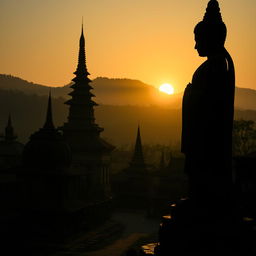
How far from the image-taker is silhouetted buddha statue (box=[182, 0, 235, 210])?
327 inches

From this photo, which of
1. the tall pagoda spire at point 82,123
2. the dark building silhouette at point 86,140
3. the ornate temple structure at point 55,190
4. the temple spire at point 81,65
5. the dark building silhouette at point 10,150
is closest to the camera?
the ornate temple structure at point 55,190

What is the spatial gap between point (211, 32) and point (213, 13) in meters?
0.30

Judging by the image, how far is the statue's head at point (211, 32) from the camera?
8562 millimetres

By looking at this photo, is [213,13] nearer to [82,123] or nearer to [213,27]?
[213,27]

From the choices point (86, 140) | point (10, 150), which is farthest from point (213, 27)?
point (10, 150)

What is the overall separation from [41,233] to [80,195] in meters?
7.87

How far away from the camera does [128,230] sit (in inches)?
1507

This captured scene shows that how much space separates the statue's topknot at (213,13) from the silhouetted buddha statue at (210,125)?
0.02 meters

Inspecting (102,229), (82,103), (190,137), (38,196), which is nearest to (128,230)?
(102,229)

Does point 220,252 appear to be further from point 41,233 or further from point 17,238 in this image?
point 41,233

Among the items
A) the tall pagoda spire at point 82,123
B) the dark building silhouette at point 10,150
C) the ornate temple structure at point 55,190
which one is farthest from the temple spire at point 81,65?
the ornate temple structure at point 55,190

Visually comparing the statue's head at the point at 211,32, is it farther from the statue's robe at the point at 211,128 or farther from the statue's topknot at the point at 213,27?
the statue's robe at the point at 211,128

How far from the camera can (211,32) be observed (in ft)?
28.1

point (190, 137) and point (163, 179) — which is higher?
point (190, 137)
